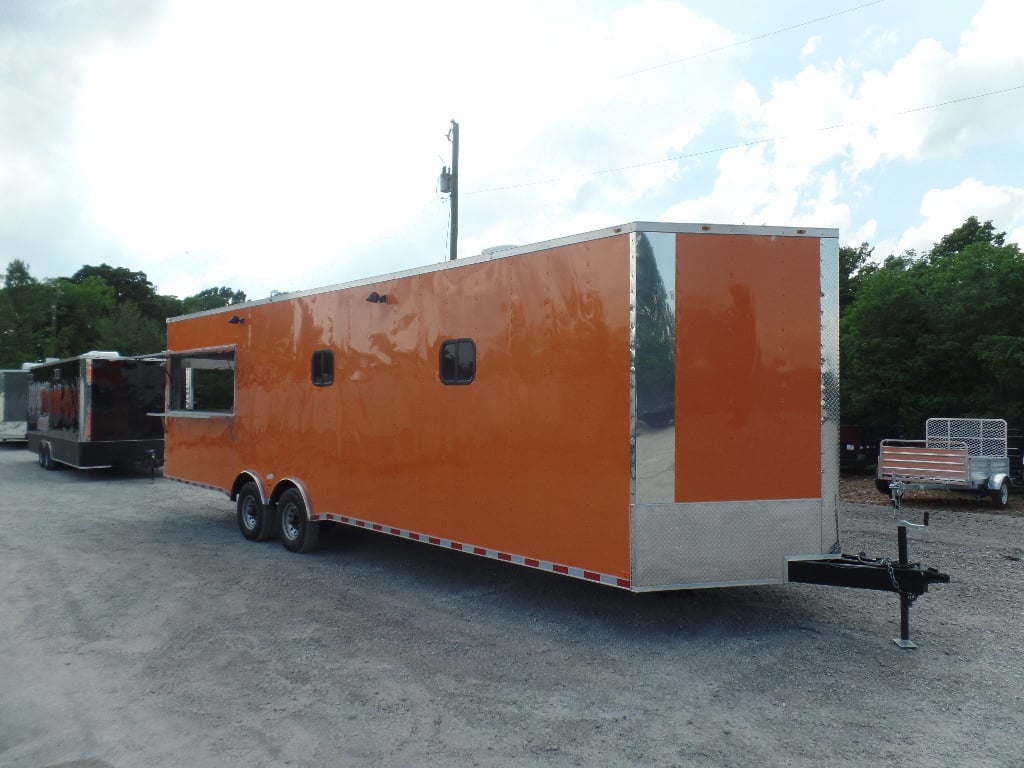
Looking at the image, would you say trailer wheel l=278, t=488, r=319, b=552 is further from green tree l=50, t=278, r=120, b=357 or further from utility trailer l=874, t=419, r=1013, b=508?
green tree l=50, t=278, r=120, b=357

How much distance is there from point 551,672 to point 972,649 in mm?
3205

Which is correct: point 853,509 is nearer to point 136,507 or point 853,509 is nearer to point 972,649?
point 972,649

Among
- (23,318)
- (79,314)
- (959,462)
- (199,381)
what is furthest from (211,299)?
(959,462)

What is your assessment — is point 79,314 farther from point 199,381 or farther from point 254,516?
point 254,516

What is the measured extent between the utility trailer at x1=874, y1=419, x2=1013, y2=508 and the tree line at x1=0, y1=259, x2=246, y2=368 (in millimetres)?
32011

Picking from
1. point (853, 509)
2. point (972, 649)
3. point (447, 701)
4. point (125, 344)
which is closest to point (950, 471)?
point (853, 509)

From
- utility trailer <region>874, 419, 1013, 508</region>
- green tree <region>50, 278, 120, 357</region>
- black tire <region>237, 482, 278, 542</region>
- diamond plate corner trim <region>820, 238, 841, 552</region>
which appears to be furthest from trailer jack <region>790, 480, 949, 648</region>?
green tree <region>50, 278, 120, 357</region>

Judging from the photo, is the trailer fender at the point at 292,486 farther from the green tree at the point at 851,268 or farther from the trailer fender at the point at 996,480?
the green tree at the point at 851,268

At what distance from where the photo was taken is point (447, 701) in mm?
4777

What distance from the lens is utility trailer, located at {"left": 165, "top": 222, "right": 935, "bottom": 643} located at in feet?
18.5

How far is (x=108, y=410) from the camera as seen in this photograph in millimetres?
16922

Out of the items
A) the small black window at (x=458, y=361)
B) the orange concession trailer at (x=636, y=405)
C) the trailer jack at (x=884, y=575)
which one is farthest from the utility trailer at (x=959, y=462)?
the small black window at (x=458, y=361)

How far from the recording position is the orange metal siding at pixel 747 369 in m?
5.70

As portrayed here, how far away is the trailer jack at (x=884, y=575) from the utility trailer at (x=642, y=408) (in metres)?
0.02
